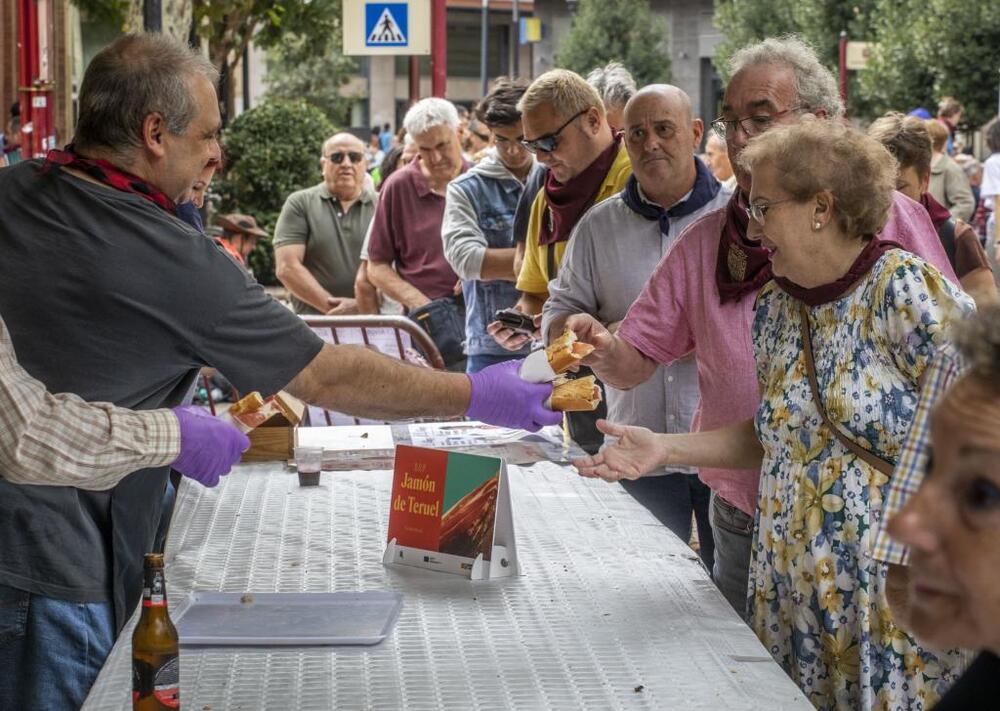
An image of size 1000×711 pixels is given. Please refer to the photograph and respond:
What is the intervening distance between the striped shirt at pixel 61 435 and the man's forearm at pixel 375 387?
1.37ft

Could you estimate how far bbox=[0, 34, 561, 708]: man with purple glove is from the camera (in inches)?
110

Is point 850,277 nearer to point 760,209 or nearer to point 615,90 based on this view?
point 760,209

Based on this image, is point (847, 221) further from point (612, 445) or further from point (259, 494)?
point (259, 494)

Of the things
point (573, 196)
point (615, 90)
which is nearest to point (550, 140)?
point (573, 196)

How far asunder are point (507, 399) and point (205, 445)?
773 millimetres

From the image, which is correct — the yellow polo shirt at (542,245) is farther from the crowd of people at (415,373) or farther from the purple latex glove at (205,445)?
the purple latex glove at (205,445)

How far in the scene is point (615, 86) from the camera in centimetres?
696

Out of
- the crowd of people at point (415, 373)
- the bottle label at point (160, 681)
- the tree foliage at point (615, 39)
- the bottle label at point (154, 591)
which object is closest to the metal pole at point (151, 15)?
the crowd of people at point (415, 373)

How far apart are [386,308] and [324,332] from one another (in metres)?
2.20

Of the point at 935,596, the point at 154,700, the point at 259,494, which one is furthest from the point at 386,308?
the point at 935,596

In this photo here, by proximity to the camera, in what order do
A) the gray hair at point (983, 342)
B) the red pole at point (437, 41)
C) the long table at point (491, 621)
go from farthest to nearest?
the red pole at point (437, 41) < the long table at point (491, 621) < the gray hair at point (983, 342)

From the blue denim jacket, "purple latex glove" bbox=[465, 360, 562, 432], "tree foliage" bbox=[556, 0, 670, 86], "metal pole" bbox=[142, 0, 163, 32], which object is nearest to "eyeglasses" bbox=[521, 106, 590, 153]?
the blue denim jacket

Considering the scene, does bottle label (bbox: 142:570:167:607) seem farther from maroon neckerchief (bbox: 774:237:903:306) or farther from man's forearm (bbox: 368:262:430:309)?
man's forearm (bbox: 368:262:430:309)

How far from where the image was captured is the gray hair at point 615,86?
6934 mm
